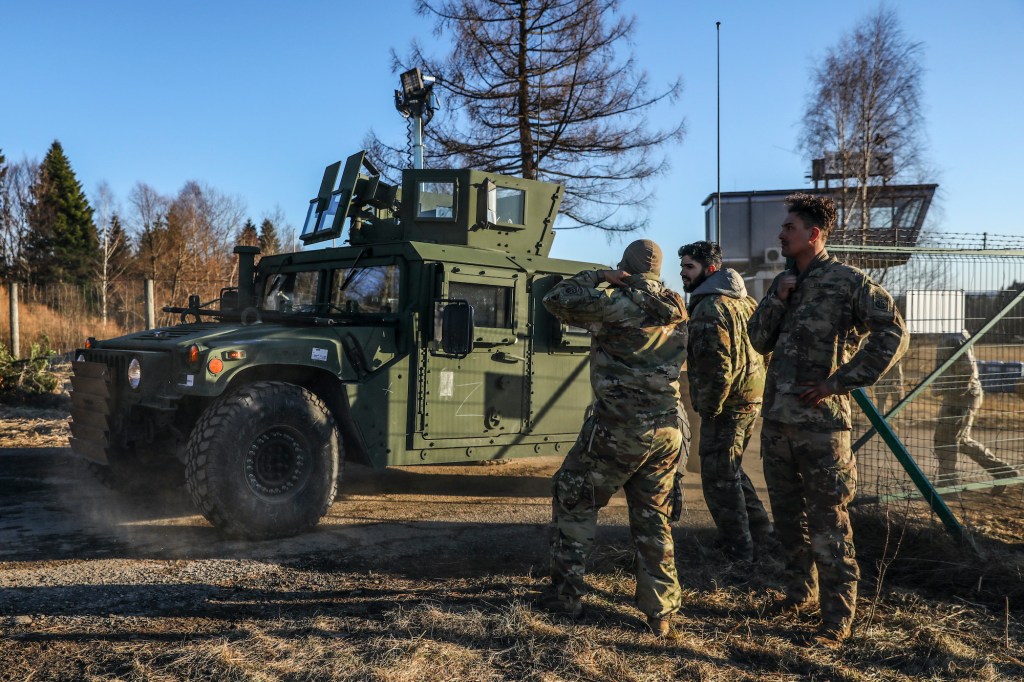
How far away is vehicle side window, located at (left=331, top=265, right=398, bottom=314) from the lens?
5.72m

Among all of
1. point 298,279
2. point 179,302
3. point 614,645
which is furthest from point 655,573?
point 179,302

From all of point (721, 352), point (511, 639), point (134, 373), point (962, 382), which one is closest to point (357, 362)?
point (134, 373)

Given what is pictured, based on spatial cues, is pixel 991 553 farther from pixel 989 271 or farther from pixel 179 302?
pixel 179 302

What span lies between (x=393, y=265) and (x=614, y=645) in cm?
325

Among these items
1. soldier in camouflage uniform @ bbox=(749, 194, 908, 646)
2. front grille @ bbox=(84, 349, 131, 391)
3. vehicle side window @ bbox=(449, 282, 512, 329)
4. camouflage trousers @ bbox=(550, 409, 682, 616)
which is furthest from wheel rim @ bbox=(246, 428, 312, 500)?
soldier in camouflage uniform @ bbox=(749, 194, 908, 646)

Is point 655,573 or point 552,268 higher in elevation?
point 552,268

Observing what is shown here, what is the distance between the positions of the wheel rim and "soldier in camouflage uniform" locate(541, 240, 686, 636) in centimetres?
197

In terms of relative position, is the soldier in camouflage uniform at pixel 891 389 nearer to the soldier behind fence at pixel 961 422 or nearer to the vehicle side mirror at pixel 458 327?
the soldier behind fence at pixel 961 422

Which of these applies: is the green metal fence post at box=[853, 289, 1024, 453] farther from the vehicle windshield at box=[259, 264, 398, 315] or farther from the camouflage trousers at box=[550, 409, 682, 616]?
the vehicle windshield at box=[259, 264, 398, 315]

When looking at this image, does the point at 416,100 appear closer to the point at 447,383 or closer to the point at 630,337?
the point at 447,383

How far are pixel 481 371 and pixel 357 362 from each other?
3.11 ft

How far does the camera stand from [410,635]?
327cm

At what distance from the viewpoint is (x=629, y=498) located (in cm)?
357

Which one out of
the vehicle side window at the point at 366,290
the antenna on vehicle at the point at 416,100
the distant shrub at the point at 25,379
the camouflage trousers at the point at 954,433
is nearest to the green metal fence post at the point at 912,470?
the camouflage trousers at the point at 954,433
